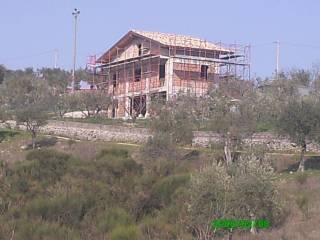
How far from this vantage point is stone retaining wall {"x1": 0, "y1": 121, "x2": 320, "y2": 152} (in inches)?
1694

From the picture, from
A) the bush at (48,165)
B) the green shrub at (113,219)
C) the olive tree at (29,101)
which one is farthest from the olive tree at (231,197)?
the olive tree at (29,101)

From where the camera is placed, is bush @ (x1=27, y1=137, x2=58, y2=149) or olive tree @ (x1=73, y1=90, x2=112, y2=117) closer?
bush @ (x1=27, y1=137, x2=58, y2=149)

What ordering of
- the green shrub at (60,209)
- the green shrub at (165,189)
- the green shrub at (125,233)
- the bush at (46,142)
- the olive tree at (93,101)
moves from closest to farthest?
1. the green shrub at (125,233)
2. the green shrub at (60,209)
3. the green shrub at (165,189)
4. the bush at (46,142)
5. the olive tree at (93,101)

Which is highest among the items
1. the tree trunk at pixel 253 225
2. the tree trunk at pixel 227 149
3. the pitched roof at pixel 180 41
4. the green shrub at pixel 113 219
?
the pitched roof at pixel 180 41

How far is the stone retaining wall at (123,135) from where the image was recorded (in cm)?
4303

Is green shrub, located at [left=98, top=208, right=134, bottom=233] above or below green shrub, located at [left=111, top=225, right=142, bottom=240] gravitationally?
above

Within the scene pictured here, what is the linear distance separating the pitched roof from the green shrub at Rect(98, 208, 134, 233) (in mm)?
38882

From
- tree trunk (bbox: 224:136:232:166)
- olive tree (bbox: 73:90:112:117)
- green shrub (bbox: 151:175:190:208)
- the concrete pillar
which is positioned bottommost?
green shrub (bbox: 151:175:190:208)

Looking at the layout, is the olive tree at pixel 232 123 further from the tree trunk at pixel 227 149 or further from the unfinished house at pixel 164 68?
the unfinished house at pixel 164 68

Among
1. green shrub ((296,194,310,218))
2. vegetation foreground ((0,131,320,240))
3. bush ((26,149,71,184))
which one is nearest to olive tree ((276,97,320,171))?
green shrub ((296,194,310,218))

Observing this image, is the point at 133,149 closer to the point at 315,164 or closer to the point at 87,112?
the point at 315,164

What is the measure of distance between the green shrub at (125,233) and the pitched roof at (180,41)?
132 ft

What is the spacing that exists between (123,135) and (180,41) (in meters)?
14.9

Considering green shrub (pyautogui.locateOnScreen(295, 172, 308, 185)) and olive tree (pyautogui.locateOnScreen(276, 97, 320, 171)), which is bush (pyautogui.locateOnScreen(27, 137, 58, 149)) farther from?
green shrub (pyautogui.locateOnScreen(295, 172, 308, 185))
